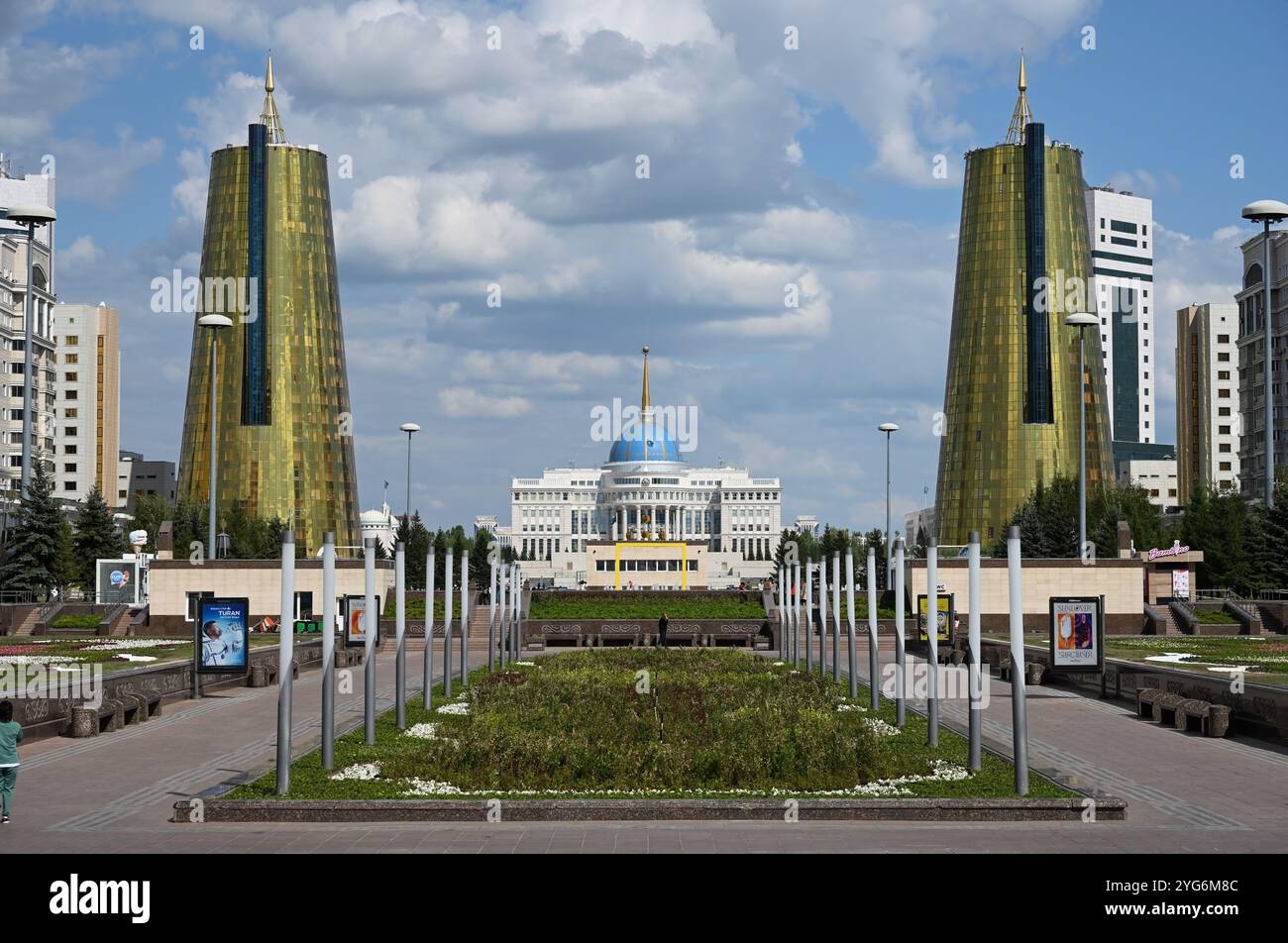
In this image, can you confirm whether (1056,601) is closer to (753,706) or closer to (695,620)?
(753,706)

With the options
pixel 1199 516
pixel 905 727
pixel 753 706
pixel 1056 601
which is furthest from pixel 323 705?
pixel 1199 516

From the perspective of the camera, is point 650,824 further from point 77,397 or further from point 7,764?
point 77,397

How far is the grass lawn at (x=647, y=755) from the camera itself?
751 inches

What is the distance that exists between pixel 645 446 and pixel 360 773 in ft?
563

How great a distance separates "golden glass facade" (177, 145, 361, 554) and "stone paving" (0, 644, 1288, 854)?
81075mm

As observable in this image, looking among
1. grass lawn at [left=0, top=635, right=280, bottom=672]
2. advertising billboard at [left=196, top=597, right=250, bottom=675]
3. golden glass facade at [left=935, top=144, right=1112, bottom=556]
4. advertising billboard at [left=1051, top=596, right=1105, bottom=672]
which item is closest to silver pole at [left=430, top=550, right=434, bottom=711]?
advertising billboard at [left=196, top=597, right=250, bottom=675]

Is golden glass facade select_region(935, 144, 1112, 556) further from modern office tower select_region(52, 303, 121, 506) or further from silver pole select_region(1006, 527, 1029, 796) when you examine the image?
silver pole select_region(1006, 527, 1029, 796)

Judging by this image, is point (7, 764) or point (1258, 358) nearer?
point (7, 764)

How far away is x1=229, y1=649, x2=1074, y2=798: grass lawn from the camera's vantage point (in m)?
19.1

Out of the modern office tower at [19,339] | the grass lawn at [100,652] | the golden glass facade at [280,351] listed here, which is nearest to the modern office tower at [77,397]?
the modern office tower at [19,339]

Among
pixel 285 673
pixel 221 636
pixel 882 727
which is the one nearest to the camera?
pixel 285 673

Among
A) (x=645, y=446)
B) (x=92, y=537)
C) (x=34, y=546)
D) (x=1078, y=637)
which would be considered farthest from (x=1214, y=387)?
(x=1078, y=637)

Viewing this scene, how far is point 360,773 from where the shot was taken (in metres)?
20.4
